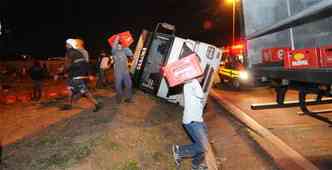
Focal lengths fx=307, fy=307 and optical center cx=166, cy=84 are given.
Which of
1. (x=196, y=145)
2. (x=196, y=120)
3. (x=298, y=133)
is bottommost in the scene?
(x=298, y=133)

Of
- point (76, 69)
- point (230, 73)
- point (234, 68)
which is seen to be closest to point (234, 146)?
point (76, 69)

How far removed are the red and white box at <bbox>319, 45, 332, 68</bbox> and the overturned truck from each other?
17.4 ft

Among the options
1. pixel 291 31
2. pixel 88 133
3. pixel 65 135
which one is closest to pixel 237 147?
pixel 291 31

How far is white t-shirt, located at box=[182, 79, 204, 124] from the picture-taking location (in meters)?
4.73

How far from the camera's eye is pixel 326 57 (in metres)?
3.37

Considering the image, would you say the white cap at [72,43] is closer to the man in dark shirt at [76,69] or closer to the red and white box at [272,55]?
the man in dark shirt at [76,69]

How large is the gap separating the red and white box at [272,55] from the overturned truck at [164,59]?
3.51 metres

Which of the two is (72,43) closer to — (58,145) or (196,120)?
(58,145)

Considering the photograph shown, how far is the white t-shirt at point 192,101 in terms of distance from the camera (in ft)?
15.5

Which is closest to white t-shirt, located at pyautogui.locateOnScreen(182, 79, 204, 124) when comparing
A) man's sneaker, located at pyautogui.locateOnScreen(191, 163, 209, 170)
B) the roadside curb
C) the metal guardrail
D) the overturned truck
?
man's sneaker, located at pyautogui.locateOnScreen(191, 163, 209, 170)

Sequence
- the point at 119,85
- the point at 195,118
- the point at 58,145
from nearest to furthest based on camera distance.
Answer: the point at 195,118, the point at 58,145, the point at 119,85

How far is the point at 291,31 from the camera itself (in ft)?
16.8

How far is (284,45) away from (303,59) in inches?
65.2

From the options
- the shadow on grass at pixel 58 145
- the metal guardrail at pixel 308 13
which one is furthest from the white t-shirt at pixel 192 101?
the shadow on grass at pixel 58 145
